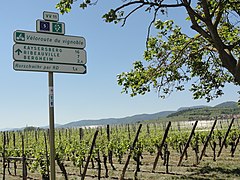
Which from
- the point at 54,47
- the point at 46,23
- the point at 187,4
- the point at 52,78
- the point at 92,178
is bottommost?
the point at 92,178

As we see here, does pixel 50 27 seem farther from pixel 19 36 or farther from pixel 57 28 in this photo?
pixel 19 36

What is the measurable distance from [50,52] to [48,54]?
4 centimetres

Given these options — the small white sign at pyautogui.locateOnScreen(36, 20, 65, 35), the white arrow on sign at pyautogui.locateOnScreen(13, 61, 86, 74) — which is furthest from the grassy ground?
the small white sign at pyautogui.locateOnScreen(36, 20, 65, 35)

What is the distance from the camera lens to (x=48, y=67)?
3656 millimetres

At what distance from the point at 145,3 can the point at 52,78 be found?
2.54m

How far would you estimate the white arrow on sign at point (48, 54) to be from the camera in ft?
11.6

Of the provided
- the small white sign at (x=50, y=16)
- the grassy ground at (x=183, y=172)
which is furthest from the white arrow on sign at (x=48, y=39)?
the grassy ground at (x=183, y=172)

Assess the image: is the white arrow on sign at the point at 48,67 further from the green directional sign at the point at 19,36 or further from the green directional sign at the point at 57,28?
the green directional sign at the point at 57,28

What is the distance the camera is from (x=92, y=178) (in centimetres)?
1091

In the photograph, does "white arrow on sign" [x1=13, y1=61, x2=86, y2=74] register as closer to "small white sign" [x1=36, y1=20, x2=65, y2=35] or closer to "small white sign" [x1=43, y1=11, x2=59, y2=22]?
"small white sign" [x1=36, y1=20, x2=65, y2=35]

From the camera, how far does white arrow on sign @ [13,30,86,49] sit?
360cm

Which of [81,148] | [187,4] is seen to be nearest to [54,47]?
[187,4]

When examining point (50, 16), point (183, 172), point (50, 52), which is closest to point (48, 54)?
point (50, 52)

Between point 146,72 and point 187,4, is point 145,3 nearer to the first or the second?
point 187,4
